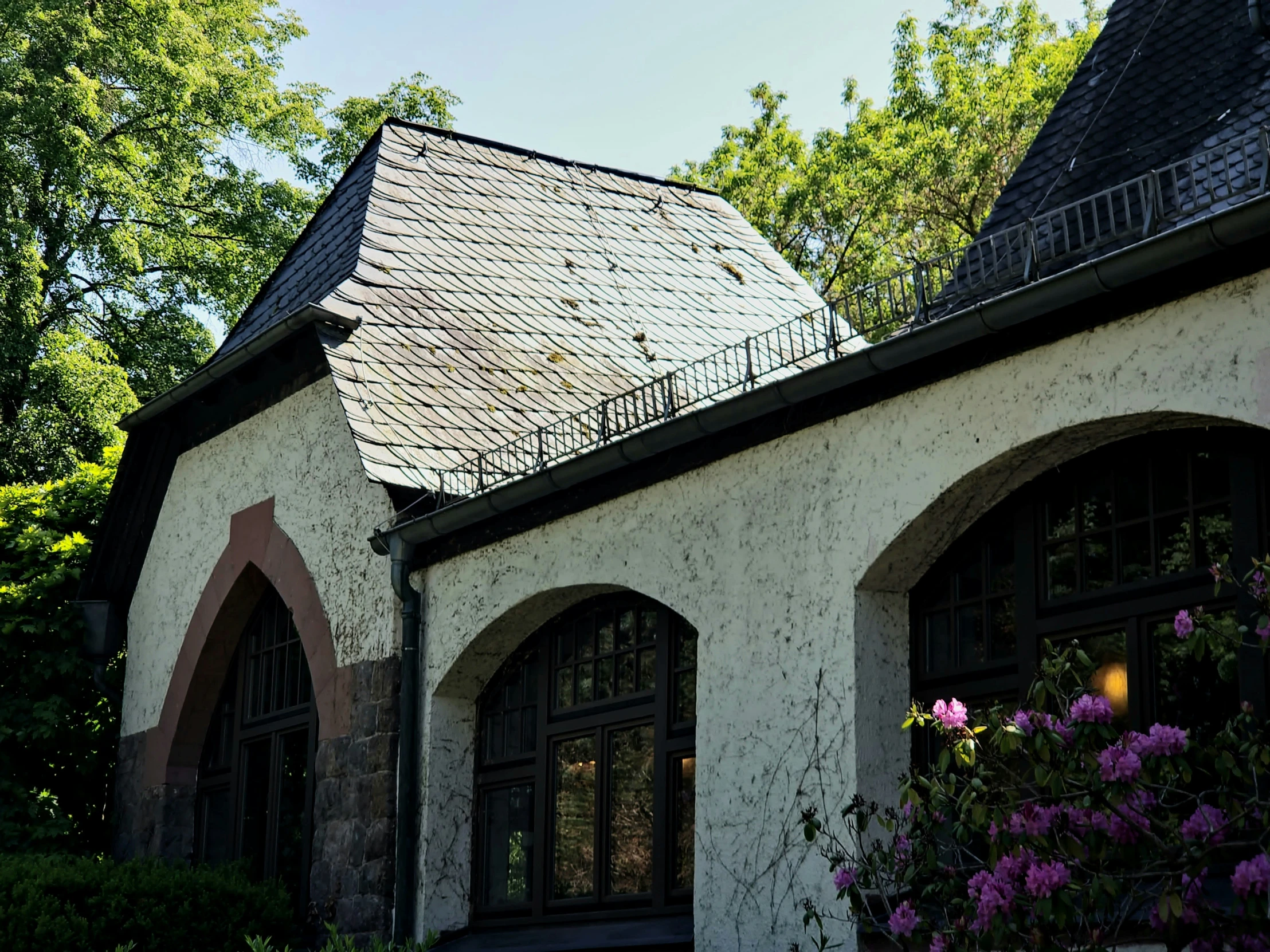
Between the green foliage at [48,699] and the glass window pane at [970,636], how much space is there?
808cm


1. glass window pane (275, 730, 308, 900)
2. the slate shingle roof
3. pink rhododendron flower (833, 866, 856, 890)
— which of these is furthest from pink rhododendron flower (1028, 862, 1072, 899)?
glass window pane (275, 730, 308, 900)

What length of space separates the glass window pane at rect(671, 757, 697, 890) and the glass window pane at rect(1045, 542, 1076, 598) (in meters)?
2.15

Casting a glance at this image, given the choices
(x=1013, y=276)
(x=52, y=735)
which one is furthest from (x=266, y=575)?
(x=1013, y=276)

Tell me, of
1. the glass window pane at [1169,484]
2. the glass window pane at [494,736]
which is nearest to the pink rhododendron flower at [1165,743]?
the glass window pane at [1169,484]

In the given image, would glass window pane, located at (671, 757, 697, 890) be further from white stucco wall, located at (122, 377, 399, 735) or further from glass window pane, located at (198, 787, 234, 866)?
glass window pane, located at (198, 787, 234, 866)

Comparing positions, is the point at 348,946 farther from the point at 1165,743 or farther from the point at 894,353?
the point at 1165,743

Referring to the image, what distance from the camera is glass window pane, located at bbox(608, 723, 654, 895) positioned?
8.39 m

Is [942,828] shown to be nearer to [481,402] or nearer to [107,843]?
[481,402]

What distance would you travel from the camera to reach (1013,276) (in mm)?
6816

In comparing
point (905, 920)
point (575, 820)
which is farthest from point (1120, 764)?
point (575, 820)

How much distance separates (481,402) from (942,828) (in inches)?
214

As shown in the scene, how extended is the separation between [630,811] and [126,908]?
318cm

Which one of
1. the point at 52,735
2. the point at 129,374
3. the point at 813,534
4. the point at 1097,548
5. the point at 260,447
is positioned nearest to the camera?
the point at 1097,548

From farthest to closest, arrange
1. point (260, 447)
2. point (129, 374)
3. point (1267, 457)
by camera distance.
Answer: point (129, 374)
point (260, 447)
point (1267, 457)
